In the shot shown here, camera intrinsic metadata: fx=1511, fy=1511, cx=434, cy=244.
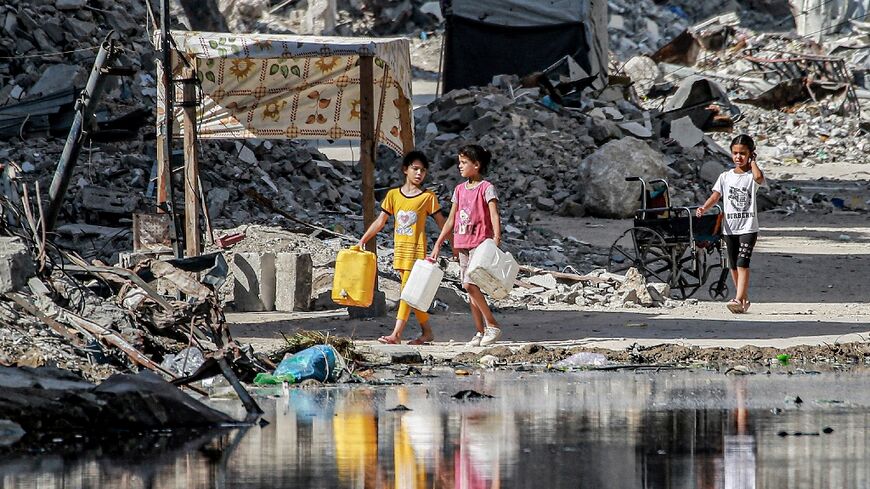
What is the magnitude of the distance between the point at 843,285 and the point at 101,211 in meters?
9.43

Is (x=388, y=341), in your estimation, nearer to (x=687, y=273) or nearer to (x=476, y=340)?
(x=476, y=340)

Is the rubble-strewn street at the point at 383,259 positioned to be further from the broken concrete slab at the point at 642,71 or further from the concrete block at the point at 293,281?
the broken concrete slab at the point at 642,71

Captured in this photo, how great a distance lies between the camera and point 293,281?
566 inches

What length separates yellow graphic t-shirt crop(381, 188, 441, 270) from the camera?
12.2 m

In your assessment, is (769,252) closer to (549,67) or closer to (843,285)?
(843,285)

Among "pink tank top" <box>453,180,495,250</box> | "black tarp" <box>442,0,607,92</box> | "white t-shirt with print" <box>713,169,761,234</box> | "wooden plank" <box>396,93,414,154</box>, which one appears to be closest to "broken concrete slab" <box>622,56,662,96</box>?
"black tarp" <box>442,0,607,92</box>

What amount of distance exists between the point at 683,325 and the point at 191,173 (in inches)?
181

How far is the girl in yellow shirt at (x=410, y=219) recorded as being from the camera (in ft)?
40.0

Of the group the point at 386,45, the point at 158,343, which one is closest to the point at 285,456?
the point at 158,343

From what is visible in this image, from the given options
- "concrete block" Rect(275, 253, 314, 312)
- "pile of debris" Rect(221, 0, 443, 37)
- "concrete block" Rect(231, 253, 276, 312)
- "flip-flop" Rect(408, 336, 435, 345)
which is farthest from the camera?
"pile of debris" Rect(221, 0, 443, 37)

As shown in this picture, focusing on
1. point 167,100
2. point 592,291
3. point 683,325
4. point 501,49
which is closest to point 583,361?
point 683,325

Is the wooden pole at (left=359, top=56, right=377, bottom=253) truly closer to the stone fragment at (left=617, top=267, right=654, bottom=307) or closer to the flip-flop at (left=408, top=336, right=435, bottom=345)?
the flip-flop at (left=408, top=336, right=435, bottom=345)

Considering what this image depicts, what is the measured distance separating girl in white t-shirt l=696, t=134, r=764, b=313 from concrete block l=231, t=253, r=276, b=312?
4233mm

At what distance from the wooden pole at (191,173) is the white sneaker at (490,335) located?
293 cm
